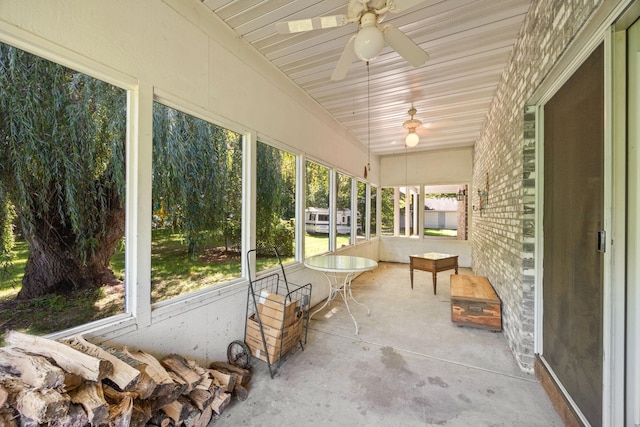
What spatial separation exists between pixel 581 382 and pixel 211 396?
2351mm

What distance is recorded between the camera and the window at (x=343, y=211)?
5027 millimetres

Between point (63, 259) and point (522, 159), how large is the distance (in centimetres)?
358

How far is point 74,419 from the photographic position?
3.55 ft

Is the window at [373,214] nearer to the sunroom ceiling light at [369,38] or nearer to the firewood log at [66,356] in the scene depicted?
the sunroom ceiling light at [369,38]

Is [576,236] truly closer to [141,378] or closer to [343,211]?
[141,378]

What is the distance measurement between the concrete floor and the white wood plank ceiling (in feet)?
10.1

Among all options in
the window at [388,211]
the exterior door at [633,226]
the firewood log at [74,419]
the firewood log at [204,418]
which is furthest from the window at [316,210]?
the window at [388,211]

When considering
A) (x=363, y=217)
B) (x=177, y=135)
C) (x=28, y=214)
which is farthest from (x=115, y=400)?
(x=363, y=217)

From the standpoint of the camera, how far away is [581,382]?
1588mm

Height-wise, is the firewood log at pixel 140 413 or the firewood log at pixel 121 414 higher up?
the firewood log at pixel 121 414

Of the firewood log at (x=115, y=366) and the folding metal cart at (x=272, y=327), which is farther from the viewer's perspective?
the folding metal cart at (x=272, y=327)

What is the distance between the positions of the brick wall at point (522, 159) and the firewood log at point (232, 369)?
2.44 m

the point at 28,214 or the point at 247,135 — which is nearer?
the point at 28,214

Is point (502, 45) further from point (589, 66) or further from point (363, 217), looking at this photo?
point (363, 217)
